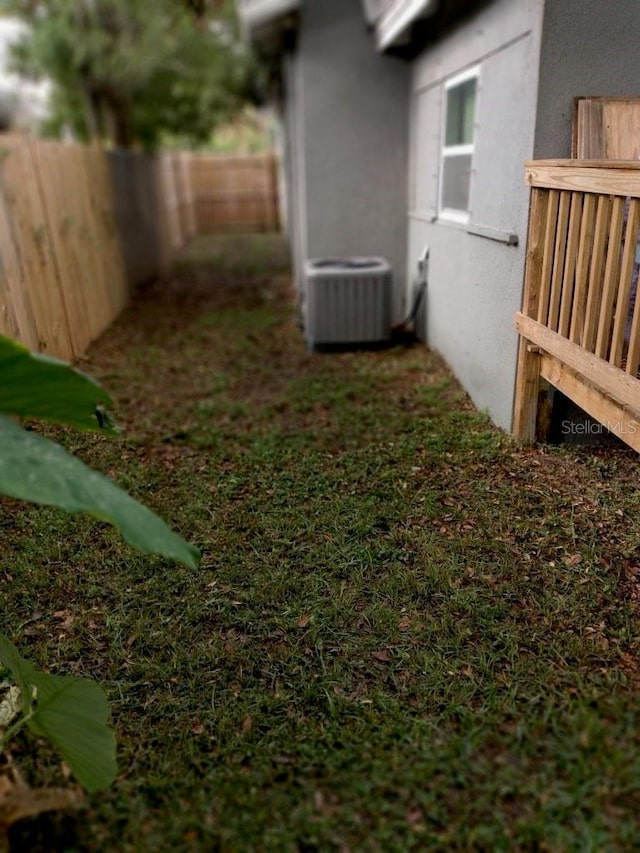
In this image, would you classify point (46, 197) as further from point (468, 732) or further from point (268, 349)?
point (468, 732)

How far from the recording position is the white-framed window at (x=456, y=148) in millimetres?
5270

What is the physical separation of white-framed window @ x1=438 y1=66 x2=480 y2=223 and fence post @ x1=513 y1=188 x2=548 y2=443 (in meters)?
1.62

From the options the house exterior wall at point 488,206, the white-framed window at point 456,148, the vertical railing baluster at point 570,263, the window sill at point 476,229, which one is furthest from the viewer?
the white-framed window at point 456,148

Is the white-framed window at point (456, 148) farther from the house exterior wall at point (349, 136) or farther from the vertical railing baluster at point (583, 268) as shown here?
the vertical railing baluster at point (583, 268)

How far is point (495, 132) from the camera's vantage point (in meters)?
4.18

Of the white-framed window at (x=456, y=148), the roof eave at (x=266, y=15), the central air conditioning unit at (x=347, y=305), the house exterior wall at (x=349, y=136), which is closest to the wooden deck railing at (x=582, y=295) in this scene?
the white-framed window at (x=456, y=148)

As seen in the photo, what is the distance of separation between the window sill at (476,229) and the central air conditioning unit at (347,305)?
1.91ft

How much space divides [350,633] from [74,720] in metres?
1.07

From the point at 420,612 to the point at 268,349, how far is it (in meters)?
4.10

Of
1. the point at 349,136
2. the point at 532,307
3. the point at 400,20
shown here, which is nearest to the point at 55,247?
the point at 349,136

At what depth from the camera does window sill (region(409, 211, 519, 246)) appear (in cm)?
391

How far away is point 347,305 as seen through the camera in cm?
614

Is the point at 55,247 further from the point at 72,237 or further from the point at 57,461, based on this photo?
the point at 57,461

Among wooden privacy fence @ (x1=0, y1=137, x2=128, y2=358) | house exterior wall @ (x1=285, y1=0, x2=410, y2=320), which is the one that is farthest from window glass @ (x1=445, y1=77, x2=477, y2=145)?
wooden privacy fence @ (x1=0, y1=137, x2=128, y2=358)
